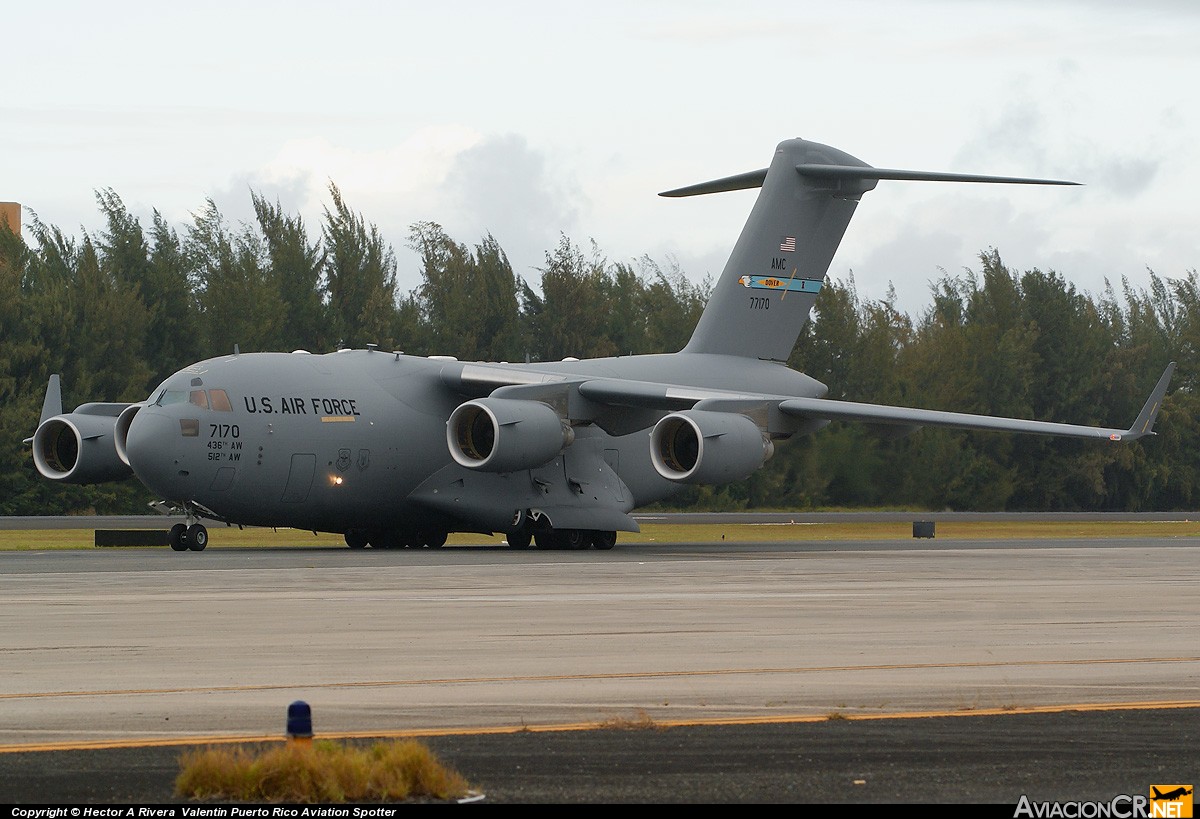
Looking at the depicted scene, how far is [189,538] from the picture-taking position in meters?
30.6

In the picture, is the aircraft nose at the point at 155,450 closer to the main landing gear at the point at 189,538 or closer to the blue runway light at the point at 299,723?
the main landing gear at the point at 189,538

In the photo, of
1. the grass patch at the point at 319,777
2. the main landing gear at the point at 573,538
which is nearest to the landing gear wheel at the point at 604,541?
the main landing gear at the point at 573,538

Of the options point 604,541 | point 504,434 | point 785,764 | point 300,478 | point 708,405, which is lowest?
point 785,764

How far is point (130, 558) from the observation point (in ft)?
91.7

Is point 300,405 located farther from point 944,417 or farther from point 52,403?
point 944,417

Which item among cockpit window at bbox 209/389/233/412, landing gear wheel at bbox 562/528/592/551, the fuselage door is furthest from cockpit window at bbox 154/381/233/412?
landing gear wheel at bbox 562/528/592/551

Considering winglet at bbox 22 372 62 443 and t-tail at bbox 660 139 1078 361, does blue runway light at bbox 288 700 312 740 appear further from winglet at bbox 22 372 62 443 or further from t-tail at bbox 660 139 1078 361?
t-tail at bbox 660 139 1078 361

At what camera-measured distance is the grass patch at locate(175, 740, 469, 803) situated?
23.5 feet

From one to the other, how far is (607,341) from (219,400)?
42.0 meters

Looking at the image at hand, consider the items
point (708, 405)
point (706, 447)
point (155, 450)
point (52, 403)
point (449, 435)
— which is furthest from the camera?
point (52, 403)

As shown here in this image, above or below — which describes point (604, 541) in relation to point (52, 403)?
below

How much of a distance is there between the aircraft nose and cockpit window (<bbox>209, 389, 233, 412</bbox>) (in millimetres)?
758

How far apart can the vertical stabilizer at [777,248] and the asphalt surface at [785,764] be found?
90.1 feet

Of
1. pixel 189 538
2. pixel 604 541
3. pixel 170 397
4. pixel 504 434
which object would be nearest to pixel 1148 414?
pixel 604 541
